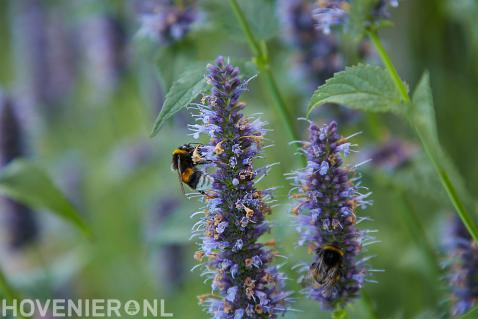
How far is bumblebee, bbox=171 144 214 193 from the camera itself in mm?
1518

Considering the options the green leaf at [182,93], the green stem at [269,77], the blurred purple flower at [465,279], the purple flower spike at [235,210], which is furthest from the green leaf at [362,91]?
the blurred purple flower at [465,279]

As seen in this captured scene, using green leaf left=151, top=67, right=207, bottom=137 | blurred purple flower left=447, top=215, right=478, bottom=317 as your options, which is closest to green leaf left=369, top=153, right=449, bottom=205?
blurred purple flower left=447, top=215, right=478, bottom=317

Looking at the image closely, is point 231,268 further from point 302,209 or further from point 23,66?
point 23,66

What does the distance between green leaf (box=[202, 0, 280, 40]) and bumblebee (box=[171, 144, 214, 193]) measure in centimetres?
37

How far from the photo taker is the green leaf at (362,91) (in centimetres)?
138

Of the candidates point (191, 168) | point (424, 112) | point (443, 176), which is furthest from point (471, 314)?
point (191, 168)

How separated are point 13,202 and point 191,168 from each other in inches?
60.3

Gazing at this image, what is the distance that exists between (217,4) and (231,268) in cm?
110

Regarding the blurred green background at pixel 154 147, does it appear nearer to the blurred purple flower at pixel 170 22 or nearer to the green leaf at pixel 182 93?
the blurred purple flower at pixel 170 22

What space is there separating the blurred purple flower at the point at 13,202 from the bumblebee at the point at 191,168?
46.8 inches

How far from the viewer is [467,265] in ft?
5.57

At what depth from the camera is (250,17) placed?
209 cm

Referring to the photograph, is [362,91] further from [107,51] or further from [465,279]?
[107,51]

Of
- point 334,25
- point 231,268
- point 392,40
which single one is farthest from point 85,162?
point 231,268
